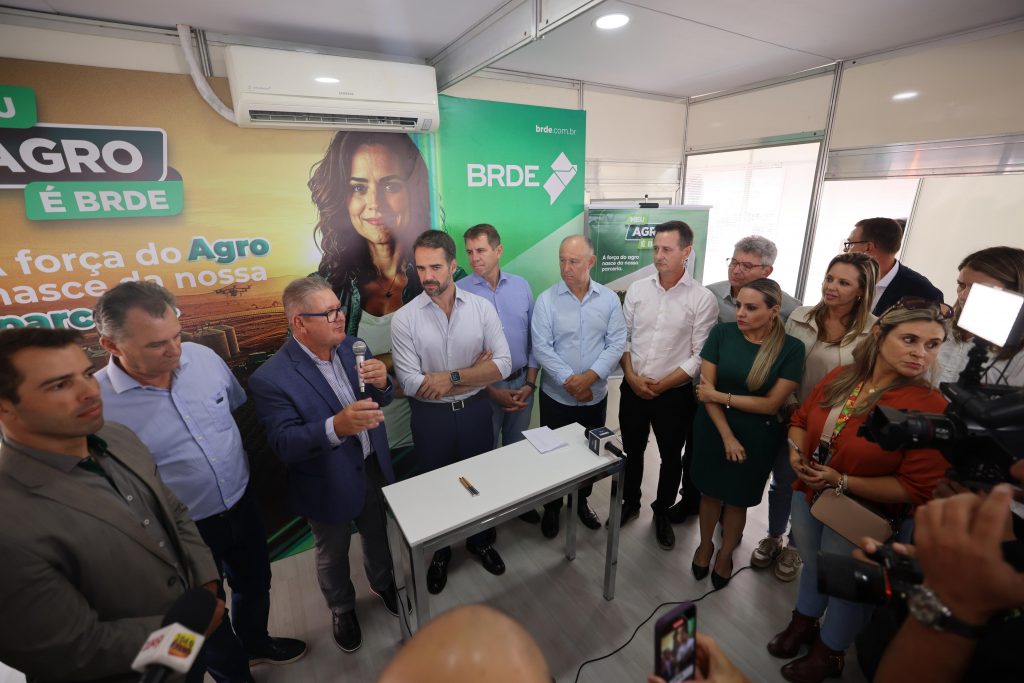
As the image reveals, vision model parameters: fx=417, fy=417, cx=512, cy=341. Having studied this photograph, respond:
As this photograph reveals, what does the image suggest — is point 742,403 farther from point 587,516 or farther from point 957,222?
point 957,222

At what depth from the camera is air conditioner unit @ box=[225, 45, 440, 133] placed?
7.33ft

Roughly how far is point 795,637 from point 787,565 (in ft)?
1.84

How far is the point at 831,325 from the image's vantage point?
2260 mm

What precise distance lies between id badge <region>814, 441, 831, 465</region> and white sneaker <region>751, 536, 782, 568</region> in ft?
3.67

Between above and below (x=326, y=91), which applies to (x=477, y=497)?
below

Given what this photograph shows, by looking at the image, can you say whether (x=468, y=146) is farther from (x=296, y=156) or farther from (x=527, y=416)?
(x=527, y=416)

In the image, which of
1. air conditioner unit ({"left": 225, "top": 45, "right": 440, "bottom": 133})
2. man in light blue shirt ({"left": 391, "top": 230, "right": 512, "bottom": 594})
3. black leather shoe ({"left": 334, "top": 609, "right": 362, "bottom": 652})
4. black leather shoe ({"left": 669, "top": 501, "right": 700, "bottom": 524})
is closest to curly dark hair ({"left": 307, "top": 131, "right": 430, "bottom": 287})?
air conditioner unit ({"left": 225, "top": 45, "right": 440, "bottom": 133})

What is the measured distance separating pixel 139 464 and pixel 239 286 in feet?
4.76

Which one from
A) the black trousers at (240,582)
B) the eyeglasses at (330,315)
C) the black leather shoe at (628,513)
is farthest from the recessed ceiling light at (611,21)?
the black trousers at (240,582)

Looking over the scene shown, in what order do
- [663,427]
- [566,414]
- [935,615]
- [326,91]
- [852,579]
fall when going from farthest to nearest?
[566,414], [663,427], [326,91], [852,579], [935,615]

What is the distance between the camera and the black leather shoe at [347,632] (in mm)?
2213

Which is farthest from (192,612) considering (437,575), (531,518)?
(531,518)

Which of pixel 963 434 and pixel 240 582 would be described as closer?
pixel 963 434

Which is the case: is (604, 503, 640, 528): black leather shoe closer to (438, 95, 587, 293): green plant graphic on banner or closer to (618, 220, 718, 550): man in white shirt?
(618, 220, 718, 550): man in white shirt
